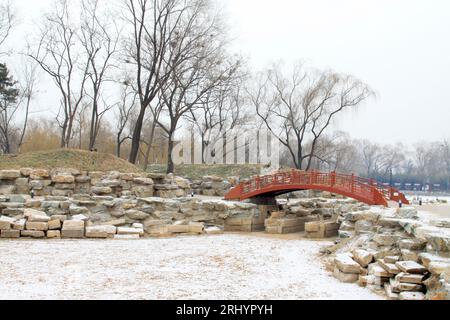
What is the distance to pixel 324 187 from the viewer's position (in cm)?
1914

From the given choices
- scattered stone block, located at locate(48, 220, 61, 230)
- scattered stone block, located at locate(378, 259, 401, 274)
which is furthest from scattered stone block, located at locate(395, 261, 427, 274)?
scattered stone block, located at locate(48, 220, 61, 230)

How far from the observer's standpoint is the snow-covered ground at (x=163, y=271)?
8.45m

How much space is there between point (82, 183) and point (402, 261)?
14.5 metres

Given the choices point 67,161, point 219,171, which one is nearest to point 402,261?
point 67,161

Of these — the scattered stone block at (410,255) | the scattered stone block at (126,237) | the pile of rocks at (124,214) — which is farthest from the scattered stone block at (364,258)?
the pile of rocks at (124,214)

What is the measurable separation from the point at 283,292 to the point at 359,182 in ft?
34.4

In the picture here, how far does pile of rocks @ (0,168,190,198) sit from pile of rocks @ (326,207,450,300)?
10.5m

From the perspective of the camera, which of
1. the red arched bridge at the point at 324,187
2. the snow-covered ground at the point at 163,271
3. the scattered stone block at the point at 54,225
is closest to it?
the snow-covered ground at the point at 163,271

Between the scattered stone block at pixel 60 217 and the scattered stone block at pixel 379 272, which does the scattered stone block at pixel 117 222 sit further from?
the scattered stone block at pixel 379 272

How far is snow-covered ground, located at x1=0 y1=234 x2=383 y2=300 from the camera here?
8453mm

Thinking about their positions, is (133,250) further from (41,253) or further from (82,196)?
(82,196)

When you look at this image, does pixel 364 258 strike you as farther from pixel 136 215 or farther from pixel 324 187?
pixel 136 215

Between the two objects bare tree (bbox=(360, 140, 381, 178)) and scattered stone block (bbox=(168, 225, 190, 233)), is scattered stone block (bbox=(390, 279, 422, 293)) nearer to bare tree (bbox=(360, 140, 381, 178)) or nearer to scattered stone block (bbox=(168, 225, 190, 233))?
scattered stone block (bbox=(168, 225, 190, 233))

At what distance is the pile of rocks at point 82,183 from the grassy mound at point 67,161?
836 mm
